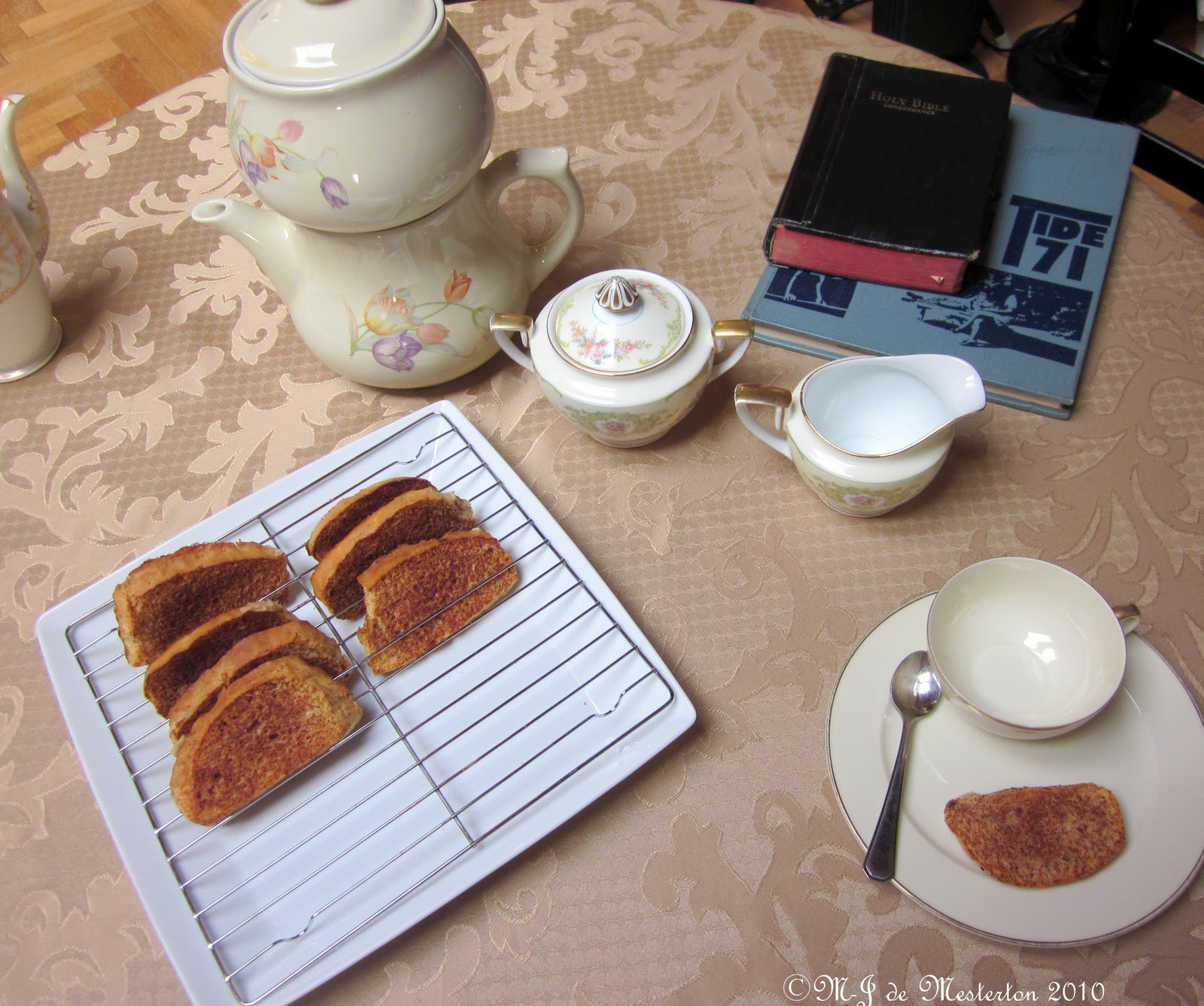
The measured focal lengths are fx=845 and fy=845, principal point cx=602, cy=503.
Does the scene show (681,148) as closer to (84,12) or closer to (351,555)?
(351,555)

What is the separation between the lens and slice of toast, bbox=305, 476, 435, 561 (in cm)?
67

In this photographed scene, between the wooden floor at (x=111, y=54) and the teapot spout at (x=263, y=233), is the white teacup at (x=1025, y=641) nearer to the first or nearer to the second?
the teapot spout at (x=263, y=233)

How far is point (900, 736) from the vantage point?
58 cm

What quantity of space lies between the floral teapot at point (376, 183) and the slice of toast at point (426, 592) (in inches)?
7.6

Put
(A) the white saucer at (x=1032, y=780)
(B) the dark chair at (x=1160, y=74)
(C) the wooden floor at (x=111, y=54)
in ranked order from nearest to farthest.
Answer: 1. (A) the white saucer at (x=1032, y=780)
2. (B) the dark chair at (x=1160, y=74)
3. (C) the wooden floor at (x=111, y=54)

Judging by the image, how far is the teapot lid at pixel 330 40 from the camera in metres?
Answer: 0.57

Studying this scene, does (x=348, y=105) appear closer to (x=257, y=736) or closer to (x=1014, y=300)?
(x=257, y=736)

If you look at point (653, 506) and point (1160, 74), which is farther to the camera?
point (1160, 74)

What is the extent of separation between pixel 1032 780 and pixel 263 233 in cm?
73

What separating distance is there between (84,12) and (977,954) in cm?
232

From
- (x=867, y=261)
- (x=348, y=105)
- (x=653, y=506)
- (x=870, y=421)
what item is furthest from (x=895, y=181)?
(x=348, y=105)

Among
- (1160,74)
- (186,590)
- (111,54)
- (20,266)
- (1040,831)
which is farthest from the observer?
(111,54)

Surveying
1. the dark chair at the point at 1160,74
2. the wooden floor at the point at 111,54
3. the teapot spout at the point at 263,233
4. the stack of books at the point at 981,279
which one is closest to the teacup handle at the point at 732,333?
the stack of books at the point at 981,279

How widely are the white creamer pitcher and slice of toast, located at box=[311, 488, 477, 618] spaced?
0.86 feet
